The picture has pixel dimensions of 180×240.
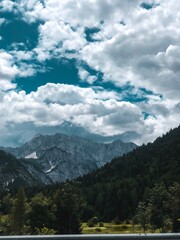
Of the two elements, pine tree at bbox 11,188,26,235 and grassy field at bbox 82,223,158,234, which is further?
grassy field at bbox 82,223,158,234

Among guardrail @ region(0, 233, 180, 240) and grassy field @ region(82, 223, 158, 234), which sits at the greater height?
guardrail @ region(0, 233, 180, 240)

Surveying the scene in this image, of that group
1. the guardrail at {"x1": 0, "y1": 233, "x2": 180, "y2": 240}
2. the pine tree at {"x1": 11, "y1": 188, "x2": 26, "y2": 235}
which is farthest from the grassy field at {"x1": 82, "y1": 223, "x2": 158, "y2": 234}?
the guardrail at {"x1": 0, "y1": 233, "x2": 180, "y2": 240}

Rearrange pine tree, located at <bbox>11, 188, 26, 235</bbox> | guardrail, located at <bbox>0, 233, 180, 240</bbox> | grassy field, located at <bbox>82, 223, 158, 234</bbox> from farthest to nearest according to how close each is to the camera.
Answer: grassy field, located at <bbox>82, 223, 158, 234</bbox>, pine tree, located at <bbox>11, 188, 26, 235</bbox>, guardrail, located at <bbox>0, 233, 180, 240</bbox>

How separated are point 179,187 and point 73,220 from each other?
37.1 meters

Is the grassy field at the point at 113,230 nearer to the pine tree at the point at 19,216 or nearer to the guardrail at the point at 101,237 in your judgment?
the pine tree at the point at 19,216

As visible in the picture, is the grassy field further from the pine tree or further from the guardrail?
the guardrail

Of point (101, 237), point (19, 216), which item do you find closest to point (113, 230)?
point (19, 216)

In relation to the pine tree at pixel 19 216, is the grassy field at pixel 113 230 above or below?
below

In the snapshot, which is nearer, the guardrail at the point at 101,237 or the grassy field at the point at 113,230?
the guardrail at the point at 101,237

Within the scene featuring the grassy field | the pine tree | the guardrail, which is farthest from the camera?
the grassy field

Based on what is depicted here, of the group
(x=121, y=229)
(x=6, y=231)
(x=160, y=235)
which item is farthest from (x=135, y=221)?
(x=160, y=235)

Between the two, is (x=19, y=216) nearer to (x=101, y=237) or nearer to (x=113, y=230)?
(x=113, y=230)

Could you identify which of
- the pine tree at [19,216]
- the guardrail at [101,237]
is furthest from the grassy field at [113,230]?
the guardrail at [101,237]

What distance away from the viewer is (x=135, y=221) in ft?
534
